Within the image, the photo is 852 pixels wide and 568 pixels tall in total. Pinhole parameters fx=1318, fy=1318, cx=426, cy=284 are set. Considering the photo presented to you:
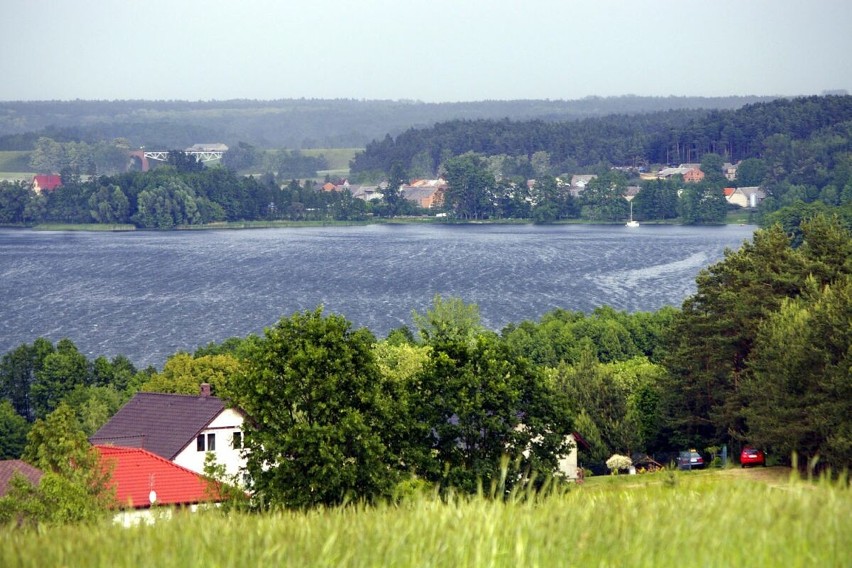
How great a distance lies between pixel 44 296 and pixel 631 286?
36564 millimetres

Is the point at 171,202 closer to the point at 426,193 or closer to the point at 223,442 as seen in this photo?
the point at 426,193

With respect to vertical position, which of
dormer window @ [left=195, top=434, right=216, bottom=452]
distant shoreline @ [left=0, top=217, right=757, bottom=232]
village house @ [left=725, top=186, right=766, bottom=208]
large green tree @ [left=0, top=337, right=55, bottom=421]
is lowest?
distant shoreline @ [left=0, top=217, right=757, bottom=232]

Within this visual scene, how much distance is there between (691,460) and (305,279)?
63427mm

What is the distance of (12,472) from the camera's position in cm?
1970

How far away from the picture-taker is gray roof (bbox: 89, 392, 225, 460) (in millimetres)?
25703

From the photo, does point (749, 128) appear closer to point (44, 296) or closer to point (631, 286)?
point (631, 286)

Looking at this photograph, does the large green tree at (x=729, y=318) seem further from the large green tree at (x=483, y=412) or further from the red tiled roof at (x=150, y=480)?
the red tiled roof at (x=150, y=480)

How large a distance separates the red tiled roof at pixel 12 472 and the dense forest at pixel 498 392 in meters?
0.45

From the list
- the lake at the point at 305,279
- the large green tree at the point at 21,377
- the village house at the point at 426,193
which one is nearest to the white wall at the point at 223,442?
the large green tree at the point at 21,377

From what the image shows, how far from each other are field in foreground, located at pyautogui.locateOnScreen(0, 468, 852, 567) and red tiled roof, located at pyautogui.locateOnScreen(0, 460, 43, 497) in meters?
12.7

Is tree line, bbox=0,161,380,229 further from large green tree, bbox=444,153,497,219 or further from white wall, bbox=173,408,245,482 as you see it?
white wall, bbox=173,408,245,482

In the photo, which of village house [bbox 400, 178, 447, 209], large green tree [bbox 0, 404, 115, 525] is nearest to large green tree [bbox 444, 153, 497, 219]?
village house [bbox 400, 178, 447, 209]

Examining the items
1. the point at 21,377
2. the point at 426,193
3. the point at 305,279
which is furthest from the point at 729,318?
the point at 426,193

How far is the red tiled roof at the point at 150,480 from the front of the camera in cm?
2016
